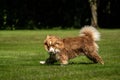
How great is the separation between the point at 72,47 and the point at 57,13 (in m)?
47.1

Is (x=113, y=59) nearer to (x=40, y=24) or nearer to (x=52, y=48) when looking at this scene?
(x=52, y=48)

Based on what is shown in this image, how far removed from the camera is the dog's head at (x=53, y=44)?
1493 centimetres

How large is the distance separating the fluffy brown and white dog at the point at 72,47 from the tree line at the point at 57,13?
44.4 metres

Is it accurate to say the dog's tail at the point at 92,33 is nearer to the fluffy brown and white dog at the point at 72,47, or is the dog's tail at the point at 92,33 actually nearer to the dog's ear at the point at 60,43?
the fluffy brown and white dog at the point at 72,47

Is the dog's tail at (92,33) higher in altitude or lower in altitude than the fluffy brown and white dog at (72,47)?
higher

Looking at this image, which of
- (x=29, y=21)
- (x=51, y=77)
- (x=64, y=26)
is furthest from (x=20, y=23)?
(x=51, y=77)

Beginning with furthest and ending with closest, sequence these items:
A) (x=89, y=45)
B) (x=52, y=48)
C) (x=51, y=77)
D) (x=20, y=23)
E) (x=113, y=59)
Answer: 1. (x=20, y=23)
2. (x=113, y=59)
3. (x=89, y=45)
4. (x=52, y=48)
5. (x=51, y=77)

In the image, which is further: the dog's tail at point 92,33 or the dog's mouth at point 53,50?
the dog's tail at point 92,33

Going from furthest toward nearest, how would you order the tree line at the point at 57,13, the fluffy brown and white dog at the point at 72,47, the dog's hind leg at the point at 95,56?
the tree line at the point at 57,13 < the dog's hind leg at the point at 95,56 < the fluffy brown and white dog at the point at 72,47

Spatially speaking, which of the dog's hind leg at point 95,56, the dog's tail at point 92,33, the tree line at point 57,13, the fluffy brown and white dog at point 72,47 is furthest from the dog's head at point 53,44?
the tree line at point 57,13

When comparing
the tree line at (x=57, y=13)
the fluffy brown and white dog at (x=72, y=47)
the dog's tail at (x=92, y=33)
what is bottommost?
the tree line at (x=57, y=13)

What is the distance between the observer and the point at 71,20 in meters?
62.1

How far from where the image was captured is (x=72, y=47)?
15.8 m

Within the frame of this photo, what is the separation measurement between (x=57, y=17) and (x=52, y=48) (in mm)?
47678
